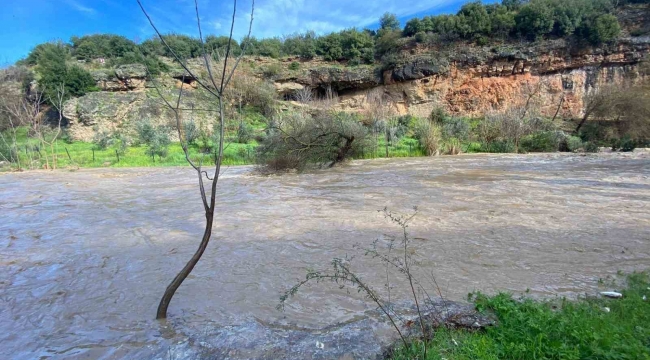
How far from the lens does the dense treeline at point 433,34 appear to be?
96.5ft

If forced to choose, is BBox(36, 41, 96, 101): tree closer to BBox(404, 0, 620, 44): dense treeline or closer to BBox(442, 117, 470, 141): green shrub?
BBox(442, 117, 470, 141): green shrub

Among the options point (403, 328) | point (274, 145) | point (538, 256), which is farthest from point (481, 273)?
point (274, 145)

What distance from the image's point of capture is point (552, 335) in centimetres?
235

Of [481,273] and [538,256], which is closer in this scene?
[481,273]

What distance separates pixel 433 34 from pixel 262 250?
33298 millimetres

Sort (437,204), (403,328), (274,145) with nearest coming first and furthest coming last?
(403,328) → (437,204) → (274,145)

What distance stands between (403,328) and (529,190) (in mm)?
6861

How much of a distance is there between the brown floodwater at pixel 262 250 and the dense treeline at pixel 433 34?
19.3 m

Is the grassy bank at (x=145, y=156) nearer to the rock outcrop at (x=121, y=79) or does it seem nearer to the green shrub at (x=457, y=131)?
the green shrub at (x=457, y=131)

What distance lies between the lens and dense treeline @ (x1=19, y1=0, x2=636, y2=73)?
2941 cm

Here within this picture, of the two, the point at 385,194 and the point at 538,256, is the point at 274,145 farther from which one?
the point at 538,256

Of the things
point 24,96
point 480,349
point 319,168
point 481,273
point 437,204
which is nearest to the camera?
point 480,349

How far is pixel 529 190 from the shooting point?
8047mm

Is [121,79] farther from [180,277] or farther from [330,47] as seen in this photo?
[180,277]
